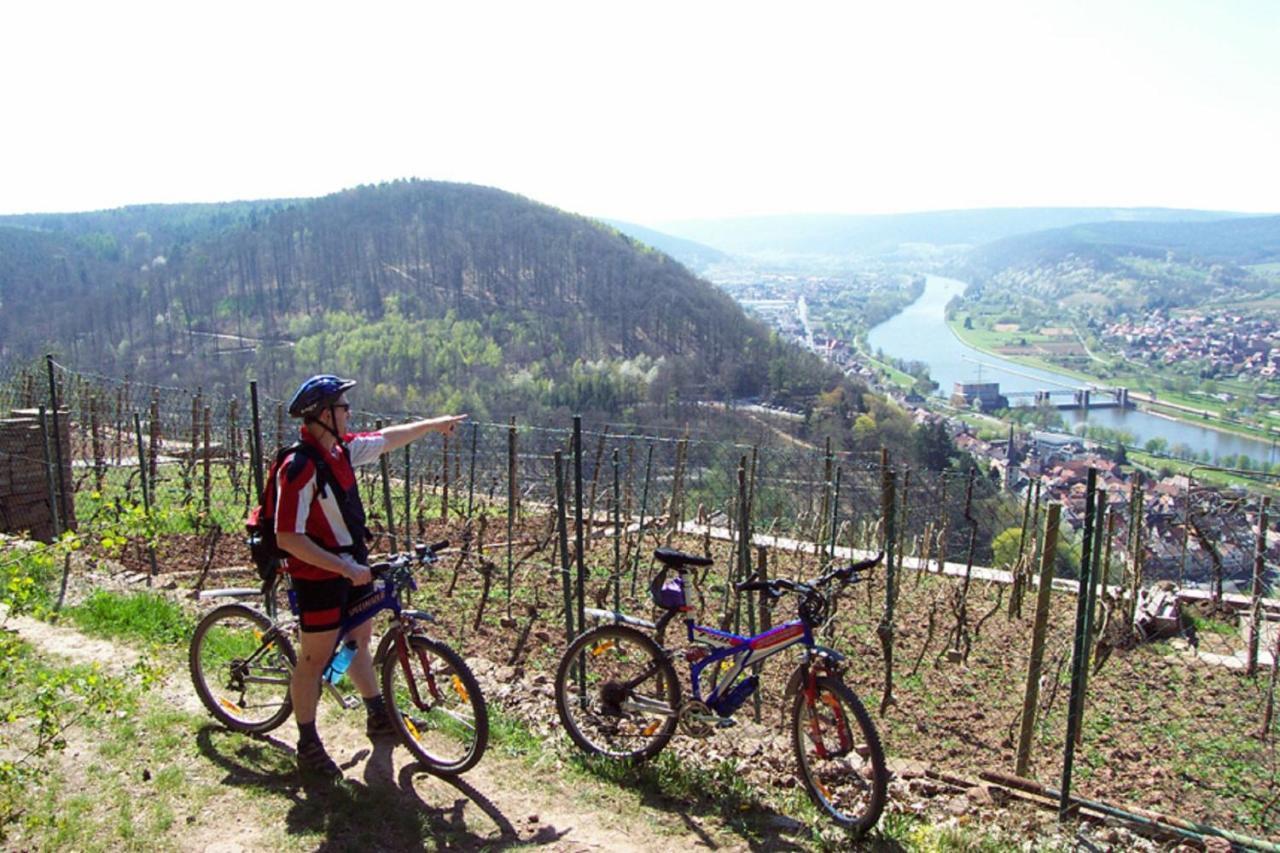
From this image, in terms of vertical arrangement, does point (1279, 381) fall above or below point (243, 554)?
below

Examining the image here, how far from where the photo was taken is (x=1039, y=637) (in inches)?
199

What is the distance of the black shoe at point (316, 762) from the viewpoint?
3934 mm

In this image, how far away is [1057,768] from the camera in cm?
612

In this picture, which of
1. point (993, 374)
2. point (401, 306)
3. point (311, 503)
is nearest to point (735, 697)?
point (311, 503)

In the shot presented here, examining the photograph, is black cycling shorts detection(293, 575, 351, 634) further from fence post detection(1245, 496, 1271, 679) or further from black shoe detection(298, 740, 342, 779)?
fence post detection(1245, 496, 1271, 679)

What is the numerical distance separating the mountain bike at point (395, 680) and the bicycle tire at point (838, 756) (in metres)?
1.38

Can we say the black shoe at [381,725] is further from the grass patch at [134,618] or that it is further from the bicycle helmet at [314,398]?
the grass patch at [134,618]

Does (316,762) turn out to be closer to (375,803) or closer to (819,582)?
(375,803)

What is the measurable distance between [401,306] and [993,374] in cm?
5316

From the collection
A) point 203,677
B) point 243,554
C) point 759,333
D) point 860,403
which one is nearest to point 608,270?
point 759,333

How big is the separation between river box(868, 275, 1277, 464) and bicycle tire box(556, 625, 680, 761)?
45.0 metres

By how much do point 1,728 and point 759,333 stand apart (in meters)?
66.3

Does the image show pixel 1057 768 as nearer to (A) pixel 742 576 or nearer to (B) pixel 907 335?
(A) pixel 742 576

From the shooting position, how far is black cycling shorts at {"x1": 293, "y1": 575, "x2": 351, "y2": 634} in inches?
148
